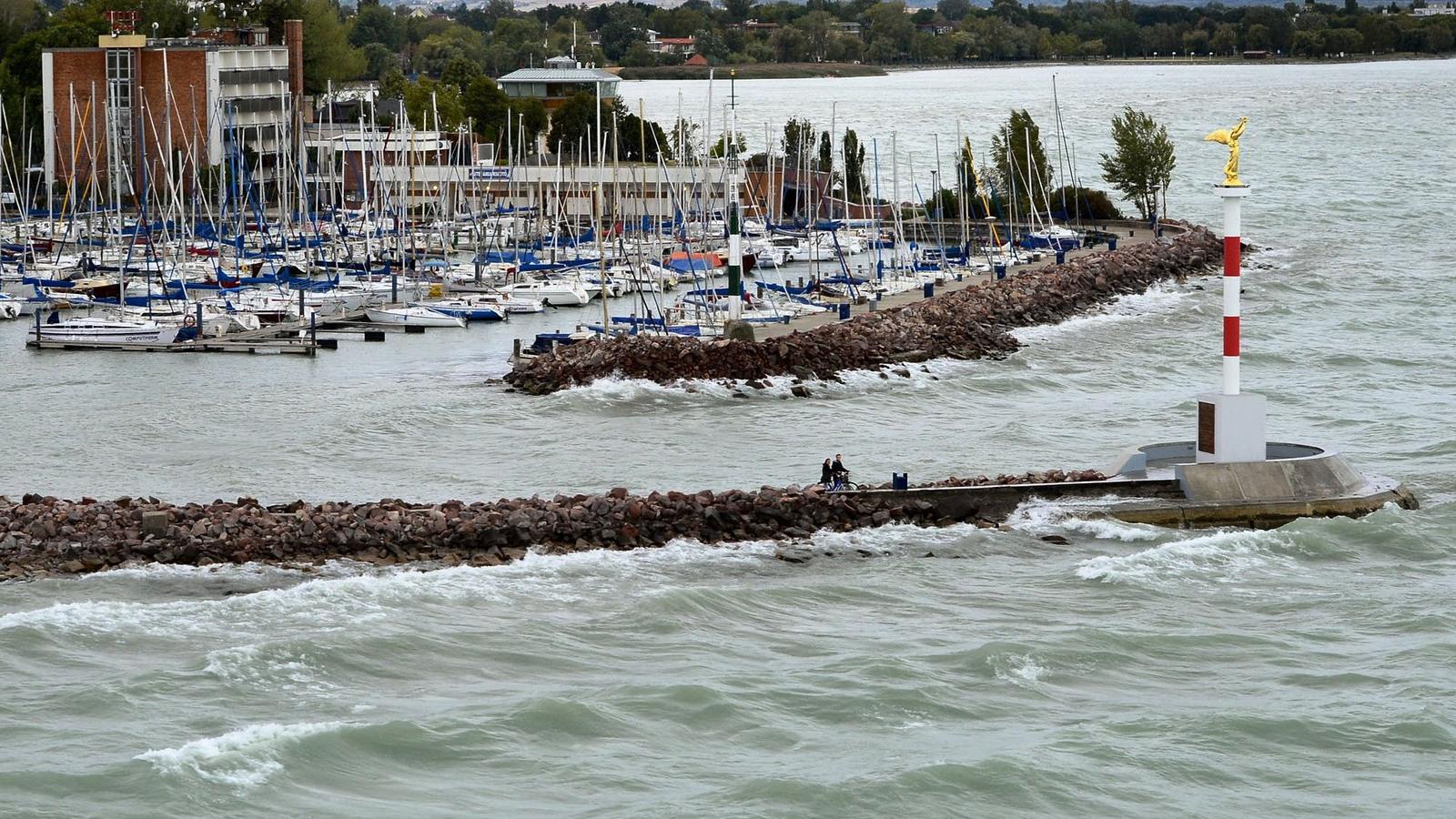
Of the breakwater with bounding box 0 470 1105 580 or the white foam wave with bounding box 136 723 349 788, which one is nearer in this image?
the white foam wave with bounding box 136 723 349 788

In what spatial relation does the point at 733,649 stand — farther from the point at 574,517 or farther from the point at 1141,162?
the point at 1141,162

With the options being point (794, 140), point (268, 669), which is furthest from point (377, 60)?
point (268, 669)

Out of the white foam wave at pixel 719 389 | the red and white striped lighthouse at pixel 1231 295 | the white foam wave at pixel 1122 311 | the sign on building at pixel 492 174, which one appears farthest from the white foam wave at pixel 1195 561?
the sign on building at pixel 492 174

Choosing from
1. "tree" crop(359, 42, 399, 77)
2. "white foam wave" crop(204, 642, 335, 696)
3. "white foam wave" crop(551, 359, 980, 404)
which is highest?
"tree" crop(359, 42, 399, 77)

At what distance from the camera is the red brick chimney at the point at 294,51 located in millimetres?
93000

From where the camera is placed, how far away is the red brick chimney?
93.0 meters

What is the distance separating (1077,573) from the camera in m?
28.0

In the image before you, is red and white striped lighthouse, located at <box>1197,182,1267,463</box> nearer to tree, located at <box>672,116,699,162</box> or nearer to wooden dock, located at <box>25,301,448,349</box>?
wooden dock, located at <box>25,301,448,349</box>

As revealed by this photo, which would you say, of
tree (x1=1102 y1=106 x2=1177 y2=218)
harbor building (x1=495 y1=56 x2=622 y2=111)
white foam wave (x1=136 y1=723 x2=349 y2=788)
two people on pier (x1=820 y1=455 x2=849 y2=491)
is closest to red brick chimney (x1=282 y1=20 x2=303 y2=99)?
harbor building (x1=495 y1=56 x2=622 y2=111)

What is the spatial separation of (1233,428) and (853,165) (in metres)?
57.8

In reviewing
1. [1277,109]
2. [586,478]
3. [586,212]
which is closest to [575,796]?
[586,478]

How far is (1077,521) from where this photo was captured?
3017cm

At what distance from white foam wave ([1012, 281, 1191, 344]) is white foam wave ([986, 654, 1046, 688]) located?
2700cm

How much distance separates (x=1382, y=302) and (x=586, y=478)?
3410cm
